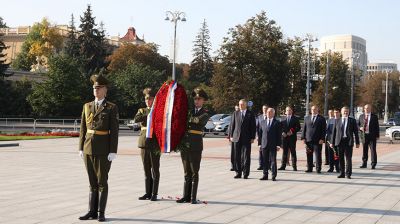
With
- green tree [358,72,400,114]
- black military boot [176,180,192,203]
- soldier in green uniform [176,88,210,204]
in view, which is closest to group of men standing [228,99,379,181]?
soldier in green uniform [176,88,210,204]

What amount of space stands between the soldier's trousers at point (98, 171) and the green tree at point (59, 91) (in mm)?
44455

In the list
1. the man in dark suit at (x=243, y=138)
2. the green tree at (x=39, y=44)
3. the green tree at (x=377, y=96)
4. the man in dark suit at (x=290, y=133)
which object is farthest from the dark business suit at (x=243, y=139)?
the green tree at (x=377, y=96)

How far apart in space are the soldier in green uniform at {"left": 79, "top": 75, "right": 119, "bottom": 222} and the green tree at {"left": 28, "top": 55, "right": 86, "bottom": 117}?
146 feet

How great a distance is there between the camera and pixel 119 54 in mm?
84750

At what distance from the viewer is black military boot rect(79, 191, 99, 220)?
8.00m

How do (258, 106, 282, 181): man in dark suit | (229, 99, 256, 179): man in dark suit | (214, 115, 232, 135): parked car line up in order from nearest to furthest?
(229, 99, 256, 179): man in dark suit < (258, 106, 282, 181): man in dark suit < (214, 115, 232, 135): parked car

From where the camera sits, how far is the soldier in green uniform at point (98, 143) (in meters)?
7.97

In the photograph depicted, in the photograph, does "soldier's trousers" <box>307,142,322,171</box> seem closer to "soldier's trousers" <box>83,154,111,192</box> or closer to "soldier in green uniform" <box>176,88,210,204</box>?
"soldier in green uniform" <box>176,88,210,204</box>

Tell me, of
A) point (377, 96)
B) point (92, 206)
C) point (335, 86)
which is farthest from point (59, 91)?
point (377, 96)

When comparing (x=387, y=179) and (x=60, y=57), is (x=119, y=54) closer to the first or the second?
(x=60, y=57)

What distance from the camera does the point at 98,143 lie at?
7996 millimetres

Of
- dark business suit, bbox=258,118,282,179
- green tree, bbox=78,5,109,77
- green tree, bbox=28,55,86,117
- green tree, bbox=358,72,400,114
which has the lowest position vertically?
dark business suit, bbox=258,118,282,179

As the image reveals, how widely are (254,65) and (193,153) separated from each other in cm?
4209

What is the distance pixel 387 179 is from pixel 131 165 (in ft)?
23.9
